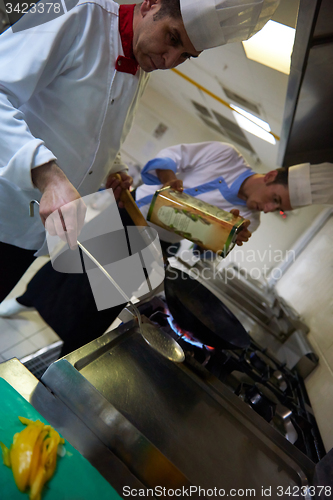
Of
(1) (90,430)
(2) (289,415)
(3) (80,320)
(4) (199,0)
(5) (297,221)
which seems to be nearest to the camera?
(1) (90,430)

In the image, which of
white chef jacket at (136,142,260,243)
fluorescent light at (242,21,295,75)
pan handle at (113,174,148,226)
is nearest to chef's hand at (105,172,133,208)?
pan handle at (113,174,148,226)

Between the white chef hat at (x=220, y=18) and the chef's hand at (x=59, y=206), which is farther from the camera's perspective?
the white chef hat at (x=220, y=18)

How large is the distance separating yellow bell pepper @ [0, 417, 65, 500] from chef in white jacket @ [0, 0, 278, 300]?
0.26 m

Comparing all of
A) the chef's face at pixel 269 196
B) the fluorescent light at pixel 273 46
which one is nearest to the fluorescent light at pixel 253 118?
the fluorescent light at pixel 273 46

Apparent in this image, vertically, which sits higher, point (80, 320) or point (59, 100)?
point (59, 100)

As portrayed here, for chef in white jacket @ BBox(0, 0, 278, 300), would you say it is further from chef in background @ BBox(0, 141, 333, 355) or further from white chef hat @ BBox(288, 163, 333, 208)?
white chef hat @ BBox(288, 163, 333, 208)

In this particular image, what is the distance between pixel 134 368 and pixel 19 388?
0.67 ft

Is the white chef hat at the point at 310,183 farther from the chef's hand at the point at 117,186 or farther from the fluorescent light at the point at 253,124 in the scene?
the fluorescent light at the point at 253,124

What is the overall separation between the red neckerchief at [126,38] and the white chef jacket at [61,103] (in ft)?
0.04

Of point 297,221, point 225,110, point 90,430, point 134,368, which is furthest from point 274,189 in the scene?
point 225,110

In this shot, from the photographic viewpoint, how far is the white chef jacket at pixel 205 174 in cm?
99

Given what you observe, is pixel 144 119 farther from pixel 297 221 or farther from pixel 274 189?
pixel 274 189

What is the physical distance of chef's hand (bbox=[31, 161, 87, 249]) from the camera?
0.48 metres

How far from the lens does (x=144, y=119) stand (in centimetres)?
301
